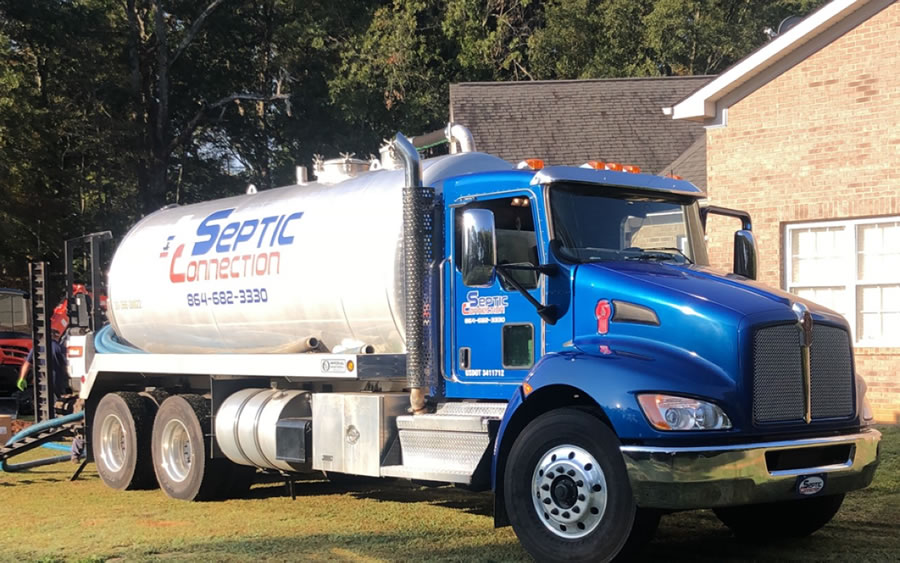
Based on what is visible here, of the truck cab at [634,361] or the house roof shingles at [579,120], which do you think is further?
the house roof shingles at [579,120]

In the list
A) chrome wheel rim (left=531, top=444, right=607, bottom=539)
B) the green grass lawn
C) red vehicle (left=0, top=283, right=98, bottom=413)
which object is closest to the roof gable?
the green grass lawn

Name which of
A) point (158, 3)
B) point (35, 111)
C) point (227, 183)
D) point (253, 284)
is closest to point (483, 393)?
point (253, 284)

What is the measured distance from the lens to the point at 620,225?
28.3 feet

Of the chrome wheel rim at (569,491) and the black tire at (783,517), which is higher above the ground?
the chrome wheel rim at (569,491)

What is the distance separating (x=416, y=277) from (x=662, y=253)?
1926mm

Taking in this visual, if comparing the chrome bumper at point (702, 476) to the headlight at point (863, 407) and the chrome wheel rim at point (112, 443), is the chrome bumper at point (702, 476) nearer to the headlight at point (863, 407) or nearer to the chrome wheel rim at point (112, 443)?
the headlight at point (863, 407)

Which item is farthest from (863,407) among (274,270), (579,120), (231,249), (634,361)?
(579,120)

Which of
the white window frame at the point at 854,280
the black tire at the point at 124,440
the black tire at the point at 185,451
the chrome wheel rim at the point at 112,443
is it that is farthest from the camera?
the white window frame at the point at 854,280

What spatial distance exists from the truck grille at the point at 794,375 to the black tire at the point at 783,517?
96cm

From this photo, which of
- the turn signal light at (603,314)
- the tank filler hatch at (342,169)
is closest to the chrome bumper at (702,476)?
the turn signal light at (603,314)

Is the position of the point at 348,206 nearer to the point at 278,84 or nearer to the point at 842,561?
the point at 842,561

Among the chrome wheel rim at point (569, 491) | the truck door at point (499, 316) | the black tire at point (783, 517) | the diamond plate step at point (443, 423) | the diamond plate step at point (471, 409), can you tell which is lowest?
the black tire at point (783, 517)

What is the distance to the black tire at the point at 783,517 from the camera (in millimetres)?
8680

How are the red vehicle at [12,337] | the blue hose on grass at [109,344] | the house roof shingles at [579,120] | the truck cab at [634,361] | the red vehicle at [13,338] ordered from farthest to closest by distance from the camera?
the red vehicle at [12,337] → the house roof shingles at [579,120] → the red vehicle at [13,338] → the blue hose on grass at [109,344] → the truck cab at [634,361]
